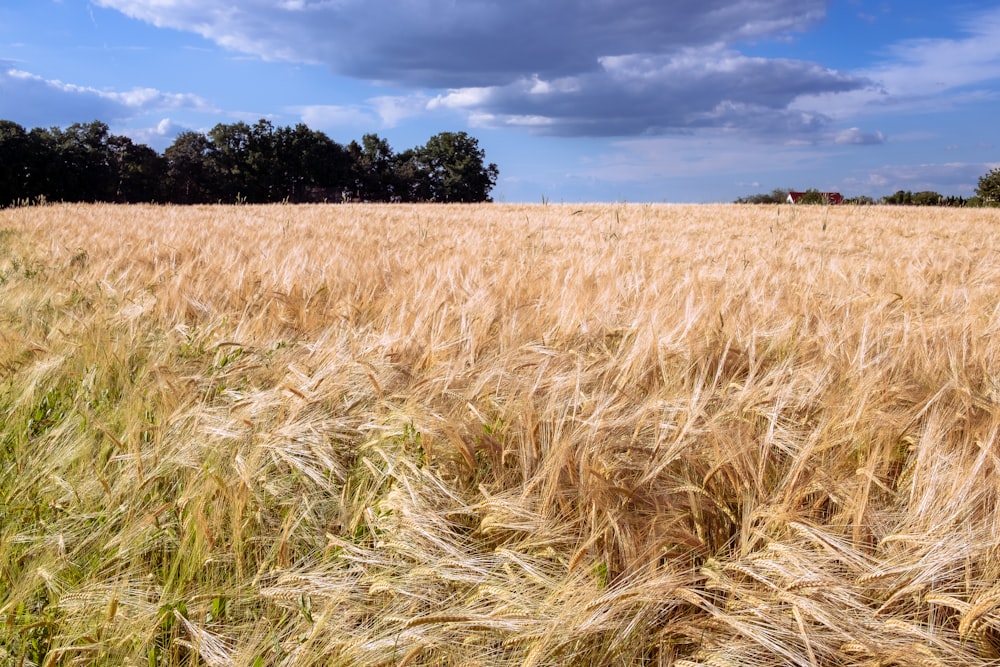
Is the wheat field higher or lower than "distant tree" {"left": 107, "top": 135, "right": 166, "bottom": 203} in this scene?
lower

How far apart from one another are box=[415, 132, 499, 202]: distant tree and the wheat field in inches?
2235

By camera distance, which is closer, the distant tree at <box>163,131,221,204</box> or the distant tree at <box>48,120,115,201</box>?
the distant tree at <box>48,120,115,201</box>

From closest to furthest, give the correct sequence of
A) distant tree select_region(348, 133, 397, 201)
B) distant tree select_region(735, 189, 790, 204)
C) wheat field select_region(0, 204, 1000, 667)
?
wheat field select_region(0, 204, 1000, 667), distant tree select_region(735, 189, 790, 204), distant tree select_region(348, 133, 397, 201)

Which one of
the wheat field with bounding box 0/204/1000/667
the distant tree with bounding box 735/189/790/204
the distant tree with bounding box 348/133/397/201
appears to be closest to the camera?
the wheat field with bounding box 0/204/1000/667

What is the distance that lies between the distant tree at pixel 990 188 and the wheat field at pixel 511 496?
172 ft

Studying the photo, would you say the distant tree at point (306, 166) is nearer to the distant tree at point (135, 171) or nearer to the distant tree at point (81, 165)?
the distant tree at point (135, 171)

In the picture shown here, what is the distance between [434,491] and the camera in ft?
4.67

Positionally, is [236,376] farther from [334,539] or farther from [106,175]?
[106,175]

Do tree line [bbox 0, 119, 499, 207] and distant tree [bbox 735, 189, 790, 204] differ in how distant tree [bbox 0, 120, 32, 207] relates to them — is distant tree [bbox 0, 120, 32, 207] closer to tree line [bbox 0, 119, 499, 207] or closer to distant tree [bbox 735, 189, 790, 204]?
tree line [bbox 0, 119, 499, 207]

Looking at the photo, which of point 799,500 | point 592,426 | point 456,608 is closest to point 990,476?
point 799,500

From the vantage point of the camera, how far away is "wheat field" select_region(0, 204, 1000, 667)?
1068 millimetres

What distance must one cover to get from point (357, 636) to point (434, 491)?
15.1 inches

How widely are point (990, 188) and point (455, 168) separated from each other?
4248 cm

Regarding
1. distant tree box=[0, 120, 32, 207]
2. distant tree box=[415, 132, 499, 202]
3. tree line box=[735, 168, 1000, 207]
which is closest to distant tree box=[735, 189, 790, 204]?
tree line box=[735, 168, 1000, 207]
